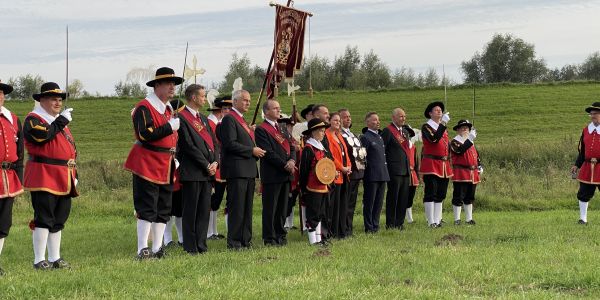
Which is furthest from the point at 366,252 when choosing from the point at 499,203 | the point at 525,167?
the point at 525,167

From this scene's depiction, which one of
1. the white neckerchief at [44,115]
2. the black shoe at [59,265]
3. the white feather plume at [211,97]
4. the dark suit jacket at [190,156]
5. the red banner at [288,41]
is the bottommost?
the black shoe at [59,265]

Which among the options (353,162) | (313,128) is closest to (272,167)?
(313,128)

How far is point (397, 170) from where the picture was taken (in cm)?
1312

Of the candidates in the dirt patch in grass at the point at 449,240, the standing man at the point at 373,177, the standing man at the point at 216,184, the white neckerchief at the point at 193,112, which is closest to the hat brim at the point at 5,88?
the white neckerchief at the point at 193,112

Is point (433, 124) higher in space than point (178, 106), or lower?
lower

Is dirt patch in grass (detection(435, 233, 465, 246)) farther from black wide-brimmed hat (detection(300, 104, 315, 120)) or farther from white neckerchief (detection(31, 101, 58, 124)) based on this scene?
white neckerchief (detection(31, 101, 58, 124))

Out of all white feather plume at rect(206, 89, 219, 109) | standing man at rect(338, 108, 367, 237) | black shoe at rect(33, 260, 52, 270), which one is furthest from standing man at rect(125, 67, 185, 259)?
white feather plume at rect(206, 89, 219, 109)

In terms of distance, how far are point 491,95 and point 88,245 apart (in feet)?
102

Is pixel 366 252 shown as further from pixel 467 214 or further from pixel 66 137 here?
pixel 467 214

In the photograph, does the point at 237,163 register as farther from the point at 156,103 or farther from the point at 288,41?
the point at 288,41

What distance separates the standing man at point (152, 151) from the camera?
8570 millimetres

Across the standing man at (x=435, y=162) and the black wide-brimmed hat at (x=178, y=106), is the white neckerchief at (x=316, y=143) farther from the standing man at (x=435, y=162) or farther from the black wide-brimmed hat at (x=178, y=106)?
the standing man at (x=435, y=162)

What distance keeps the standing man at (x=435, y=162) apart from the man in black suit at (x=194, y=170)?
5143mm

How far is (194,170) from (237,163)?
758 millimetres
